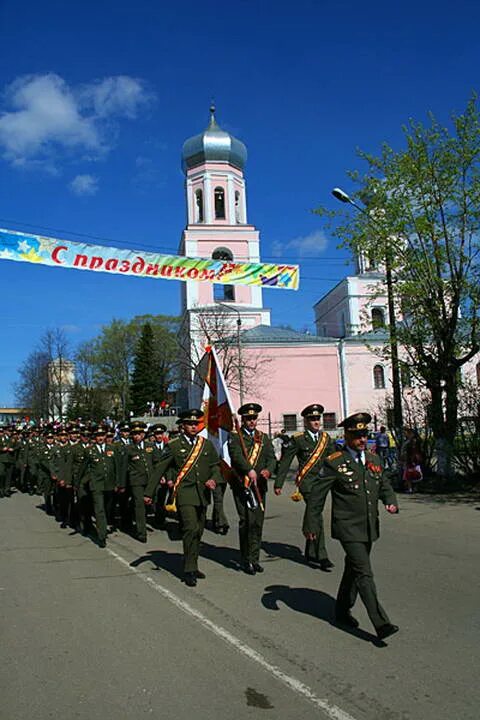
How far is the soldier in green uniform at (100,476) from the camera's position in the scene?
34.1ft

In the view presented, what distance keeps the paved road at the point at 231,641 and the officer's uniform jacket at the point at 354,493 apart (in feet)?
2.88

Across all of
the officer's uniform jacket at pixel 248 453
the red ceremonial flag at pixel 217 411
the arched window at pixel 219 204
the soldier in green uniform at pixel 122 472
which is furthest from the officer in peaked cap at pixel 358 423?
the arched window at pixel 219 204

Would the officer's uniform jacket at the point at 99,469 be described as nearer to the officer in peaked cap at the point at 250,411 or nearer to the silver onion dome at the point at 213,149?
the officer in peaked cap at the point at 250,411

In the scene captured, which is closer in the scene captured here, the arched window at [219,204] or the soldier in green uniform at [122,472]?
the soldier in green uniform at [122,472]

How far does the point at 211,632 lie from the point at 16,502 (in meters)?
13.9

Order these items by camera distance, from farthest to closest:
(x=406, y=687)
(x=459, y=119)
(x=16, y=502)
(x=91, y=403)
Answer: (x=91, y=403)
(x=16, y=502)
(x=459, y=119)
(x=406, y=687)

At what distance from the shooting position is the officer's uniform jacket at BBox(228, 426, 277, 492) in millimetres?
8164

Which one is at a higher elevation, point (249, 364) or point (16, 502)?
point (249, 364)

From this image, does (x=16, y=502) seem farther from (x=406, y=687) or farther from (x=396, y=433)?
(x=406, y=687)

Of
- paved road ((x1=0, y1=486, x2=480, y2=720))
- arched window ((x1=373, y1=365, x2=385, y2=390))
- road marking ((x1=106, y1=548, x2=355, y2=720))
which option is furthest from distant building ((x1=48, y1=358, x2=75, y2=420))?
road marking ((x1=106, y1=548, x2=355, y2=720))

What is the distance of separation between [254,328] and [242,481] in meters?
43.2

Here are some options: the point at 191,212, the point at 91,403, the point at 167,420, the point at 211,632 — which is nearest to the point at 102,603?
the point at 211,632

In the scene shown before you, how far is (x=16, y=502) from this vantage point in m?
18.0

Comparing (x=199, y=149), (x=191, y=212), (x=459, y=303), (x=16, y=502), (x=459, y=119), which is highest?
(x=199, y=149)
